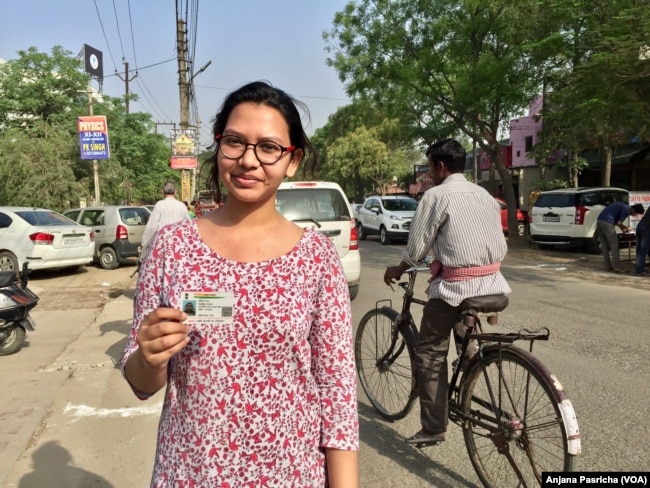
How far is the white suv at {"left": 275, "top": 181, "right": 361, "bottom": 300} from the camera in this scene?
7762mm

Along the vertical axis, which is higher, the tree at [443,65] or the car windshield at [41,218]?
the tree at [443,65]

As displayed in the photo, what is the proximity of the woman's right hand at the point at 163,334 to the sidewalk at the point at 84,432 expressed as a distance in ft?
7.48

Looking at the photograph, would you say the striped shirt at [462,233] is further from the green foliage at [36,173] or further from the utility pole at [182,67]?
the green foliage at [36,173]

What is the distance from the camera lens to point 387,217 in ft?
58.7

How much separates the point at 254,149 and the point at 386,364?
105 inches

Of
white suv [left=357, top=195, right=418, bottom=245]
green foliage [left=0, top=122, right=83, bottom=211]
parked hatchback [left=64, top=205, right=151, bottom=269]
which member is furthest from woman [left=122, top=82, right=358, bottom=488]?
green foliage [left=0, top=122, right=83, bottom=211]

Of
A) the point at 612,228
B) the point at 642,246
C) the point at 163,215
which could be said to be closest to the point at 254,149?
the point at 163,215

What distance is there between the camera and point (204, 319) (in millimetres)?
1205

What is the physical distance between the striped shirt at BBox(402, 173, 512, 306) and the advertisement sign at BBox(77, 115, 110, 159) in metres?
18.3

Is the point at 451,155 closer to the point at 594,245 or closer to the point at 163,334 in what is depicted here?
the point at 163,334

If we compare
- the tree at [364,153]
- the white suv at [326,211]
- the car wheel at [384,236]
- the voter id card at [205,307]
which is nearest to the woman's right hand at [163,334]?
the voter id card at [205,307]

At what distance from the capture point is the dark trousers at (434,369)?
3037 millimetres

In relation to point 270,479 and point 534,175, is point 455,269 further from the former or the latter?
point 534,175

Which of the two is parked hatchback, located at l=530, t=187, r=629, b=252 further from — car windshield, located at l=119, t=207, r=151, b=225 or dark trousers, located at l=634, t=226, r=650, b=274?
car windshield, located at l=119, t=207, r=151, b=225
